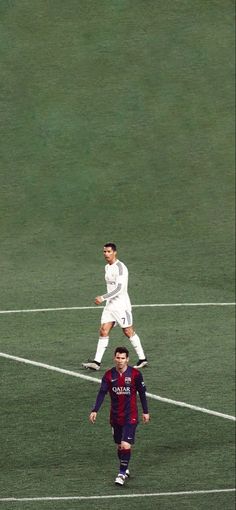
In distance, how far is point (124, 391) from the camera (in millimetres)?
26875

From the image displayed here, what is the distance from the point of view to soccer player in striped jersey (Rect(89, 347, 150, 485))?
26.8 metres

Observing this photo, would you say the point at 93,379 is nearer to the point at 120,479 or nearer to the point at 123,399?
the point at 120,479

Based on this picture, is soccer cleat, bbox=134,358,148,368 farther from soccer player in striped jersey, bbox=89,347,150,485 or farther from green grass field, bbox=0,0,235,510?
soccer player in striped jersey, bbox=89,347,150,485

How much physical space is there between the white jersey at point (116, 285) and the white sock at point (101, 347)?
66 centimetres

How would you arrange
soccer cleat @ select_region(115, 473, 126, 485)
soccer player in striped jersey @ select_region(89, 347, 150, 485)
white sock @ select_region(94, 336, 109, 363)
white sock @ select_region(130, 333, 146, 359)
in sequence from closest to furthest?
soccer player in striped jersey @ select_region(89, 347, 150, 485) → soccer cleat @ select_region(115, 473, 126, 485) → white sock @ select_region(94, 336, 109, 363) → white sock @ select_region(130, 333, 146, 359)

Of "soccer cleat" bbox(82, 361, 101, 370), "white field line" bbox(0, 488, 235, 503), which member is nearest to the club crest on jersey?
"white field line" bbox(0, 488, 235, 503)

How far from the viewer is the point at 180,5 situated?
54.5 metres

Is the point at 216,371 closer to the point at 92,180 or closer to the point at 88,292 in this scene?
the point at 88,292

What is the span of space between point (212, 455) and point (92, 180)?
19.2 m

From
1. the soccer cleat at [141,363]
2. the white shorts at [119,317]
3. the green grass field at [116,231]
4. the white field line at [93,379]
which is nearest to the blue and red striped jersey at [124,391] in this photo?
the green grass field at [116,231]

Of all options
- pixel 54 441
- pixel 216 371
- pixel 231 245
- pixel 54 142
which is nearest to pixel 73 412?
pixel 54 441

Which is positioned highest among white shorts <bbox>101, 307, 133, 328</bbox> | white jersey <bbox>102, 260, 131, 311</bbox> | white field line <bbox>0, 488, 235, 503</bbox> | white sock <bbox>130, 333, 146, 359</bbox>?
white jersey <bbox>102, 260, 131, 311</bbox>

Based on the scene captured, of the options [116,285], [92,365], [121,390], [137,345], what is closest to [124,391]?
[121,390]

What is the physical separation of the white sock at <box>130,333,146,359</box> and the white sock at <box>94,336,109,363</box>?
582 mm
